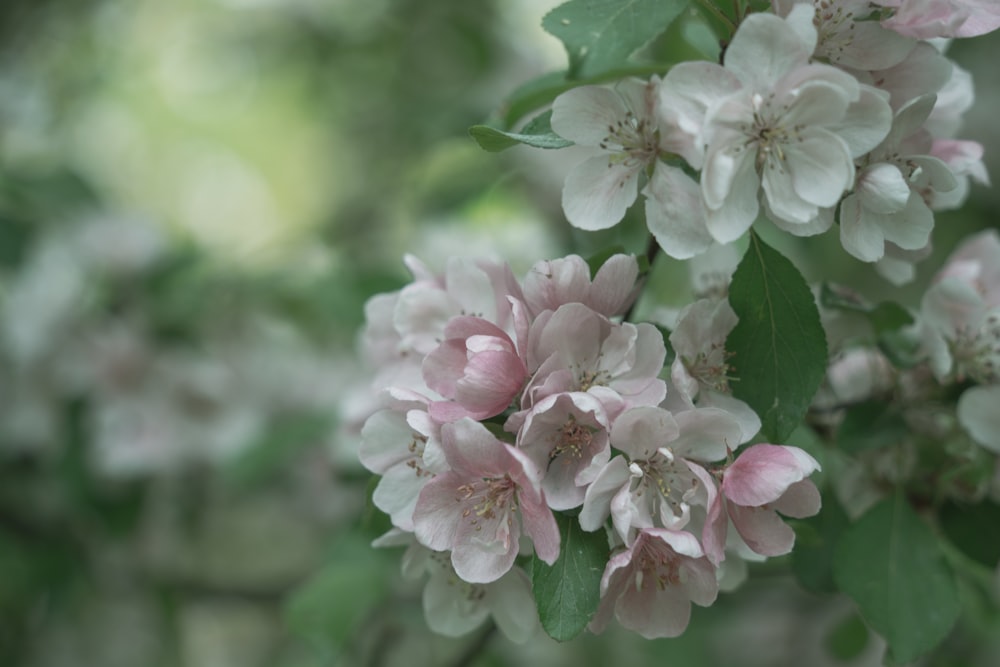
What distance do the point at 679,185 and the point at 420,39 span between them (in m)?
2.14

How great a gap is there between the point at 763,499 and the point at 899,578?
1.09ft

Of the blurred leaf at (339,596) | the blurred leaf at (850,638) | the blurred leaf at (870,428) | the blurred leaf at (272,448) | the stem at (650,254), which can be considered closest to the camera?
the stem at (650,254)

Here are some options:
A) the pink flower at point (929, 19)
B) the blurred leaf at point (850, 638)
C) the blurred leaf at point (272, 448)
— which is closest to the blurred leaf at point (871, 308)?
the pink flower at point (929, 19)

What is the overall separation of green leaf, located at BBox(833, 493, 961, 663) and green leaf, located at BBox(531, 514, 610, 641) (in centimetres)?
33

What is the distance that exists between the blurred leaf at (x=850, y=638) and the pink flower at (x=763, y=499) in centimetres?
66

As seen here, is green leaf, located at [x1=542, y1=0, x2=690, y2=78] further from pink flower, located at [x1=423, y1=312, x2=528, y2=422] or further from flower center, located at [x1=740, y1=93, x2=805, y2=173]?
pink flower, located at [x1=423, y1=312, x2=528, y2=422]

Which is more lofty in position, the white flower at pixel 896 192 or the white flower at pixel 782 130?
the white flower at pixel 782 130

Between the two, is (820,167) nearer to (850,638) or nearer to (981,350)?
(981,350)

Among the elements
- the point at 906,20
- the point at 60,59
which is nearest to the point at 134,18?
the point at 60,59

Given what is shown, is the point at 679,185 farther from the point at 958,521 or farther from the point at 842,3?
the point at 958,521

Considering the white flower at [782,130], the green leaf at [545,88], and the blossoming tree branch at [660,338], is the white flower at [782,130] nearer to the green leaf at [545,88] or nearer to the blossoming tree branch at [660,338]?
the blossoming tree branch at [660,338]

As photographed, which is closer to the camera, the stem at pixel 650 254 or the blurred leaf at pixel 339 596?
the stem at pixel 650 254

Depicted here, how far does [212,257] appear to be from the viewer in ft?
6.75

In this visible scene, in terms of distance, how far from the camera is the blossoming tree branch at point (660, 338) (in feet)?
2.54
